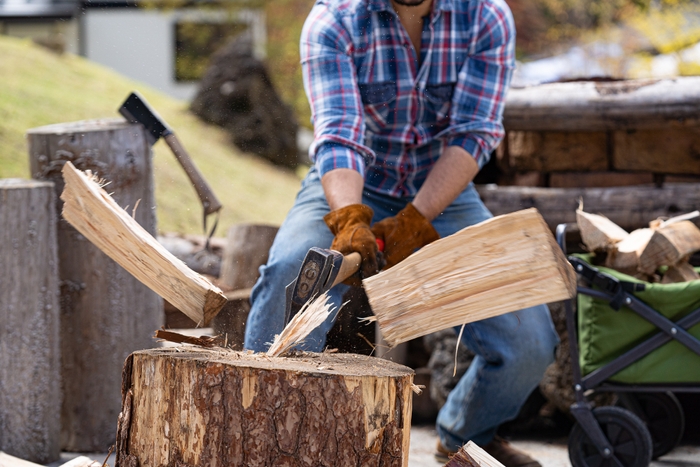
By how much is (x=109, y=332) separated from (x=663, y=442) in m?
2.12

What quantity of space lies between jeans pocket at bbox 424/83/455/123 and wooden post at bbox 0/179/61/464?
1376mm

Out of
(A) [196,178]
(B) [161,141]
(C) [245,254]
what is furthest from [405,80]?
(B) [161,141]

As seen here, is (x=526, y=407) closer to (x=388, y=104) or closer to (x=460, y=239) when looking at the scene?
(x=388, y=104)

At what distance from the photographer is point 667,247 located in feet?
8.09

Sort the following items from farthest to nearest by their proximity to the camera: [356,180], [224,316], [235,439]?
[224,316] → [356,180] → [235,439]

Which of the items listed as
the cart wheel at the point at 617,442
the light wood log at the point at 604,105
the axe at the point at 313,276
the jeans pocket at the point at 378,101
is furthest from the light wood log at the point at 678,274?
the axe at the point at 313,276

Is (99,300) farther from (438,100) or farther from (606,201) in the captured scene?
(606,201)

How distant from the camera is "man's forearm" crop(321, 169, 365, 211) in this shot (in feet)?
6.93

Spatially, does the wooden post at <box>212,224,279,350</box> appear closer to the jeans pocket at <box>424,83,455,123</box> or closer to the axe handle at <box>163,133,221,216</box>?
the axe handle at <box>163,133,221,216</box>

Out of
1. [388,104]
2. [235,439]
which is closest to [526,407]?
[388,104]

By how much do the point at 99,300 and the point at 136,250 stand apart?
1.07 meters

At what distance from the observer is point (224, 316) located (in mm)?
3068

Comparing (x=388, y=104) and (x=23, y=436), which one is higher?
(x=388, y=104)

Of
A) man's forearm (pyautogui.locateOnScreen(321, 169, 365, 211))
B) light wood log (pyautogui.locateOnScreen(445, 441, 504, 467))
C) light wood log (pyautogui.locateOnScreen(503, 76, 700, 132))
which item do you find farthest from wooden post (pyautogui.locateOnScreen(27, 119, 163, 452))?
light wood log (pyautogui.locateOnScreen(503, 76, 700, 132))
